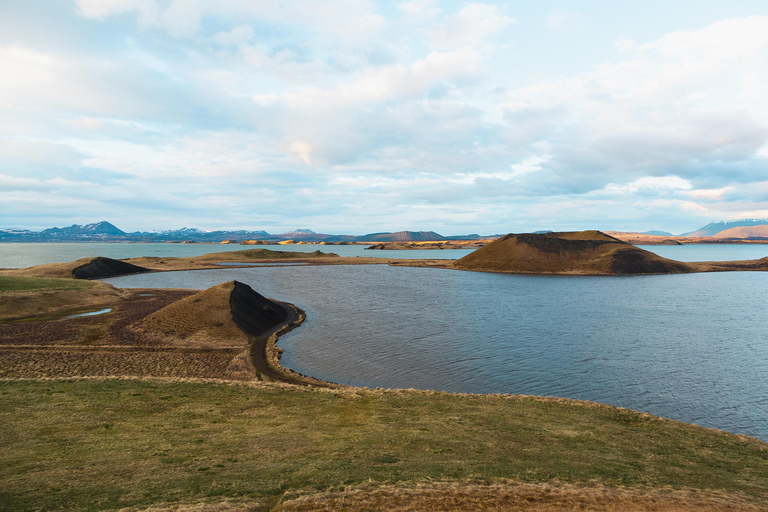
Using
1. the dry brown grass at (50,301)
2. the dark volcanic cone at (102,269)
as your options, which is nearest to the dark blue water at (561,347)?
the dry brown grass at (50,301)

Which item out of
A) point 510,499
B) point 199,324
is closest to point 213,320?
point 199,324

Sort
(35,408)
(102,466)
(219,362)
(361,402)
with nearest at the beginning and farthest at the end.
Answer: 1. (102,466)
2. (35,408)
3. (361,402)
4. (219,362)

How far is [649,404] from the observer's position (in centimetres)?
2670

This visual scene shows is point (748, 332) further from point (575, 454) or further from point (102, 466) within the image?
point (102, 466)

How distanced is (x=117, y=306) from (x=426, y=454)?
6267 centimetres

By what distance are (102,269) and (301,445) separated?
125844 mm

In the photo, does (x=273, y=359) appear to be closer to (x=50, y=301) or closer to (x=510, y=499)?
(x=510, y=499)

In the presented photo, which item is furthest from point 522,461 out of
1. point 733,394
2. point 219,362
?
point 219,362

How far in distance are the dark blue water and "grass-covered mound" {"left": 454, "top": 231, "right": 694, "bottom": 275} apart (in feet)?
188

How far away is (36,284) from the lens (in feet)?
220

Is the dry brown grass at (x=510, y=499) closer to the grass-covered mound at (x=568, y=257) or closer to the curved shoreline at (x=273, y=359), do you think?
the curved shoreline at (x=273, y=359)

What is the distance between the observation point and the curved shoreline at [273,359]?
1224 inches

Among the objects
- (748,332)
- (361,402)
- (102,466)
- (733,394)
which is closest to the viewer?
(102,466)

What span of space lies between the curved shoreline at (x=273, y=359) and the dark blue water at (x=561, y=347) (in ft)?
4.48
